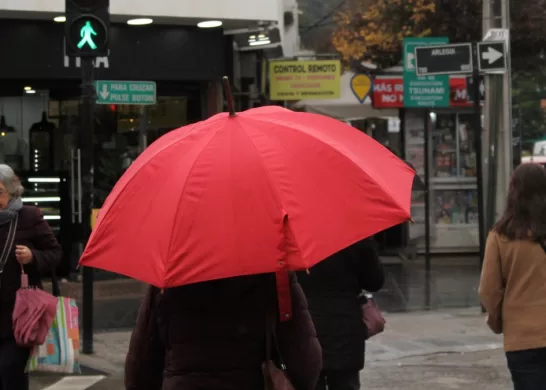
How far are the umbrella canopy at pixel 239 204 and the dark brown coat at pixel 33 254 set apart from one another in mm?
2418

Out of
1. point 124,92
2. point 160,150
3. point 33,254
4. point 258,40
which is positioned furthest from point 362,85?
point 160,150

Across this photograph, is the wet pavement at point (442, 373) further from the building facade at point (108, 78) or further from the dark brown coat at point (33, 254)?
the building facade at point (108, 78)

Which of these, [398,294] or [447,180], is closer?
[398,294]

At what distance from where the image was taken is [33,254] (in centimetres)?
602

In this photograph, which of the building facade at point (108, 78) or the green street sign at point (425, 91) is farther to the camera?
the green street sign at point (425, 91)

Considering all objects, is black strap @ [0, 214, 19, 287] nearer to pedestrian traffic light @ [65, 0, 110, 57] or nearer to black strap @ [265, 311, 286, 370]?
black strap @ [265, 311, 286, 370]

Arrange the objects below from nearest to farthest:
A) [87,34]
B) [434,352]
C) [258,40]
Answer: [87,34]
[434,352]
[258,40]

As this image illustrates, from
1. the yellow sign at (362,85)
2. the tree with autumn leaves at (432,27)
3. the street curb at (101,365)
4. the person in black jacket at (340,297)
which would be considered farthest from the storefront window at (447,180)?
the person in black jacket at (340,297)

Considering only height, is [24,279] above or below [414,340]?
above

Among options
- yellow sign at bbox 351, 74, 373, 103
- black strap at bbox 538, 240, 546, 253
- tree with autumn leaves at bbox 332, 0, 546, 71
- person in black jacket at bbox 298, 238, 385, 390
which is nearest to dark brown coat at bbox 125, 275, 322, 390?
person in black jacket at bbox 298, 238, 385, 390

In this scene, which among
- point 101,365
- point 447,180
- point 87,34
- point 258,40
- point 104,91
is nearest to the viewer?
point 101,365

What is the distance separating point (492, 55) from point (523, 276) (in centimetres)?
738

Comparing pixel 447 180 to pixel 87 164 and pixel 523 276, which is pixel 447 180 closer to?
pixel 87 164

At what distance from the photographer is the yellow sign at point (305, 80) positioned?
17.1 metres
